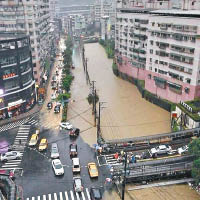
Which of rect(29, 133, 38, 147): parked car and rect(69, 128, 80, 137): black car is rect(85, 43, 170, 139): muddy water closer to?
rect(69, 128, 80, 137): black car

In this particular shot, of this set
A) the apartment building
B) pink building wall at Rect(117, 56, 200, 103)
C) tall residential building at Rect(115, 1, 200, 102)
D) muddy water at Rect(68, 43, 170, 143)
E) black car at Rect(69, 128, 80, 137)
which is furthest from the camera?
pink building wall at Rect(117, 56, 200, 103)

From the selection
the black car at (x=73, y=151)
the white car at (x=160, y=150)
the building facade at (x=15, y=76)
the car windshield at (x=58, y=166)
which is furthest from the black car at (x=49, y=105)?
the white car at (x=160, y=150)

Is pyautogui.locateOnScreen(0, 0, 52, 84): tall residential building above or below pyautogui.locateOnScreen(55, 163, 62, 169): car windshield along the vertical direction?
above

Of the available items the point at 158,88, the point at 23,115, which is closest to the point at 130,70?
the point at 158,88

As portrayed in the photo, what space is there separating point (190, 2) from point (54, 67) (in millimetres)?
61642

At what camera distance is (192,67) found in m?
64.8

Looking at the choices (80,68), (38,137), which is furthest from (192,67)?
(80,68)

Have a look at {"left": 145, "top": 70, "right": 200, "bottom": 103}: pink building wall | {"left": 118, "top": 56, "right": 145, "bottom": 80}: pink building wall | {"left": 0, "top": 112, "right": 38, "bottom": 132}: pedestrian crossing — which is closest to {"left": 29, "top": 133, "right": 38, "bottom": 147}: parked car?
{"left": 0, "top": 112, "right": 38, "bottom": 132}: pedestrian crossing

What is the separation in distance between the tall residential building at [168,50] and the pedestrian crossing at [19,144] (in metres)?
37.2

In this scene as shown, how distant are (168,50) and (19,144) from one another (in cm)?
4316

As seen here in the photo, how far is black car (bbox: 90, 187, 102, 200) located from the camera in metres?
39.9

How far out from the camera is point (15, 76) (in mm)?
66688

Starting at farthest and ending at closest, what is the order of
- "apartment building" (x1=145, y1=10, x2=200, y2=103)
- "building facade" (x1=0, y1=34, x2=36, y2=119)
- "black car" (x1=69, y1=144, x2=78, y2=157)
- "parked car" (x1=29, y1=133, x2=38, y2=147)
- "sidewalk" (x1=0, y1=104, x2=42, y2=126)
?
"sidewalk" (x1=0, y1=104, x2=42, y2=126) < "apartment building" (x1=145, y1=10, x2=200, y2=103) < "building facade" (x1=0, y1=34, x2=36, y2=119) < "parked car" (x1=29, y1=133, x2=38, y2=147) < "black car" (x1=69, y1=144, x2=78, y2=157)

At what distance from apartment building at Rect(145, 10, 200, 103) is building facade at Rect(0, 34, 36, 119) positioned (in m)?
33.8
